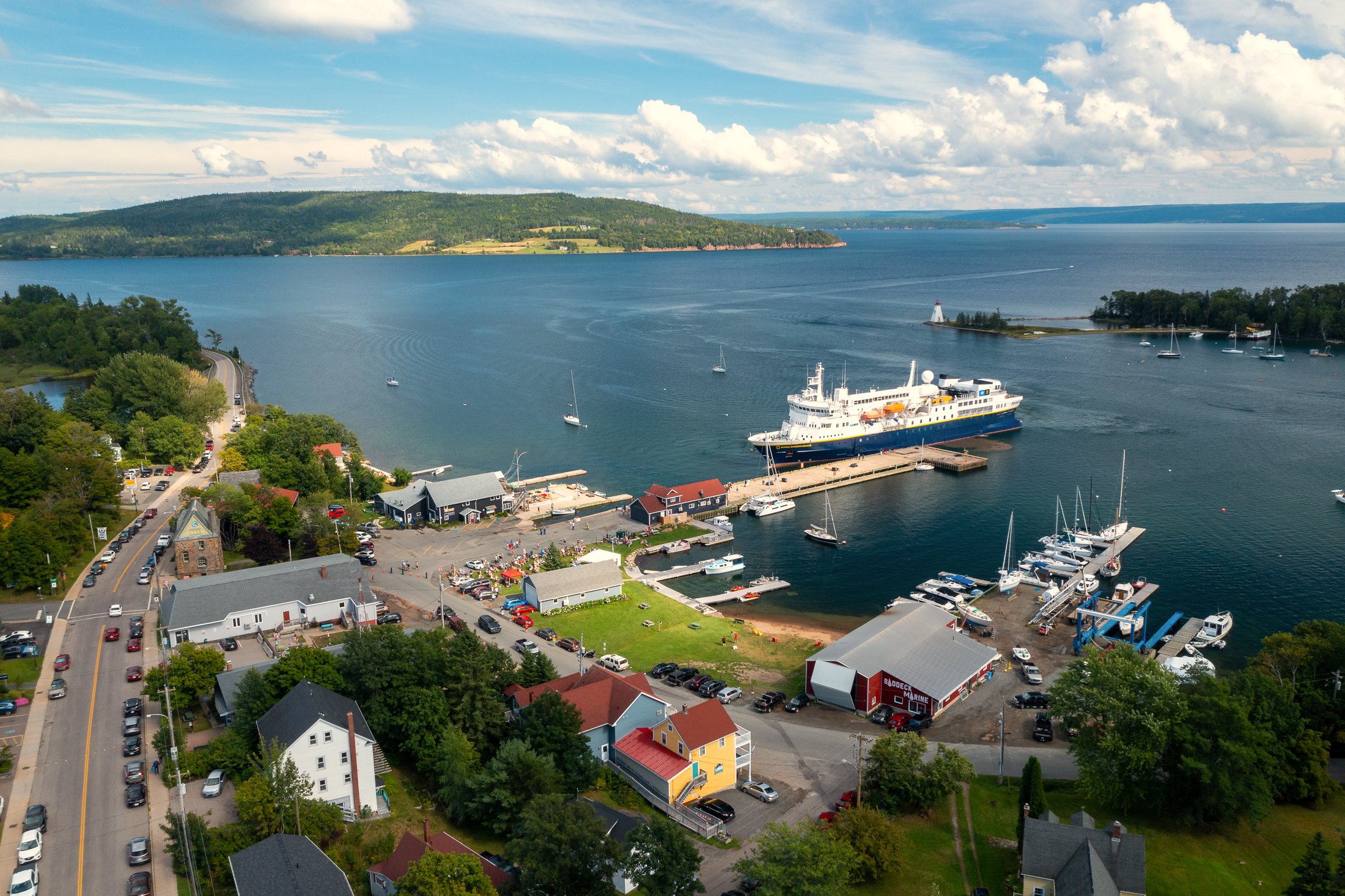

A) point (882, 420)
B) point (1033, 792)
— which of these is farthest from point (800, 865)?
point (882, 420)

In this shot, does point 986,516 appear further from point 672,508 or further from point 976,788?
point 976,788

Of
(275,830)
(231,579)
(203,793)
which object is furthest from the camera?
(231,579)

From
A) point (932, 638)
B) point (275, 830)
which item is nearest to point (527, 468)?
point (932, 638)

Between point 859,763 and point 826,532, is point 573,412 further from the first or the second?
point 859,763

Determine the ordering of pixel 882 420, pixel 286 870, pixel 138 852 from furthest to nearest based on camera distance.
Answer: pixel 882 420 < pixel 138 852 < pixel 286 870

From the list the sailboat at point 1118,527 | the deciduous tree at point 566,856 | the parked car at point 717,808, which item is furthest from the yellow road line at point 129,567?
the sailboat at point 1118,527

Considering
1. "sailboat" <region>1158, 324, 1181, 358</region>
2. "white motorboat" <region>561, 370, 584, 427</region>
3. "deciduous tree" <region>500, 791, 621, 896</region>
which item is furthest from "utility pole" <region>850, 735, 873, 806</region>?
"sailboat" <region>1158, 324, 1181, 358</region>
